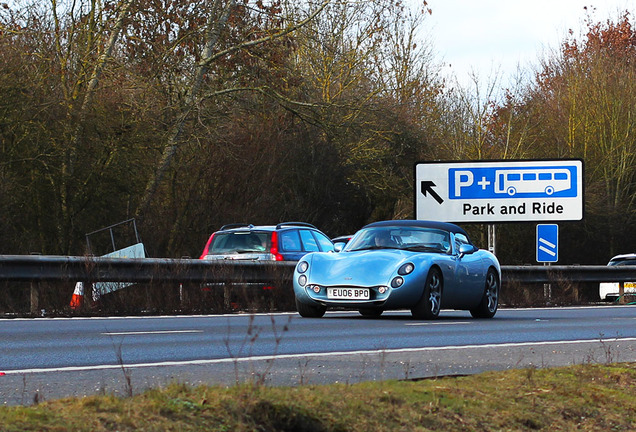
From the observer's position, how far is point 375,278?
1636 centimetres

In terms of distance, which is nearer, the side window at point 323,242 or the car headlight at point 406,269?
the car headlight at point 406,269

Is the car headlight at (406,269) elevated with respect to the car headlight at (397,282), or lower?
elevated

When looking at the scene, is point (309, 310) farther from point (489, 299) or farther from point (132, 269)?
point (132, 269)

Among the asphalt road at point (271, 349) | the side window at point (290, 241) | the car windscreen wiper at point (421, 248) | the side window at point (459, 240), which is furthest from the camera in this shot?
the side window at point (290, 241)

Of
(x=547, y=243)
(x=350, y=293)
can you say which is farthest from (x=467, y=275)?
(x=547, y=243)

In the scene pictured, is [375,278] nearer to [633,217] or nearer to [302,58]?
[302,58]

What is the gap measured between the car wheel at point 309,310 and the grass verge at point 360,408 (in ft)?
30.1

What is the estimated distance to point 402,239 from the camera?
17.7 m

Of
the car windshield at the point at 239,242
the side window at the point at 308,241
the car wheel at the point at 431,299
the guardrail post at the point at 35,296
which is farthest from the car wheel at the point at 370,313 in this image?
the guardrail post at the point at 35,296

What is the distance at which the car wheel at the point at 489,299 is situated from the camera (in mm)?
18688

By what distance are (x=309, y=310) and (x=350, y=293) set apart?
3.66 ft

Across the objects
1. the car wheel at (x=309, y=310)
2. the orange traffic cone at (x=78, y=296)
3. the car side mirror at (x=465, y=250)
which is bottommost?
the car wheel at (x=309, y=310)

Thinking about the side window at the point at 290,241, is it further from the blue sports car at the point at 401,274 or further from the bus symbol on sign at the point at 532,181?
the bus symbol on sign at the point at 532,181

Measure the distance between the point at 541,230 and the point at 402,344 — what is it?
64.2 feet
